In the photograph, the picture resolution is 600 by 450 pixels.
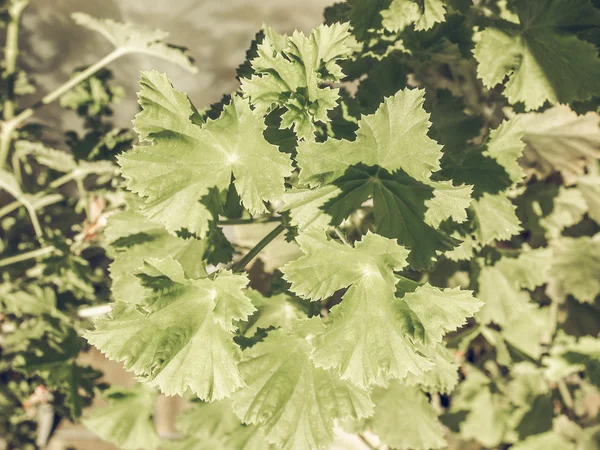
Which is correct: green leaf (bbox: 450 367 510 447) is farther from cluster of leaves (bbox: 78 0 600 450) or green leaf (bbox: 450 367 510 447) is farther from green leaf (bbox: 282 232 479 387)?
green leaf (bbox: 282 232 479 387)

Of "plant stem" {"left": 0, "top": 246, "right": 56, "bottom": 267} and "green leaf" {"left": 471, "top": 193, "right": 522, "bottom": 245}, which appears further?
"plant stem" {"left": 0, "top": 246, "right": 56, "bottom": 267}

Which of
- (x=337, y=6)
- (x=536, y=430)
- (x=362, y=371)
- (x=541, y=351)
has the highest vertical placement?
(x=337, y=6)

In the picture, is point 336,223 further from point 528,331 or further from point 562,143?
point 528,331

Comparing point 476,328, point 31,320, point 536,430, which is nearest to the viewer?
point 476,328

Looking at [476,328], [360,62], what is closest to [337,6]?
[360,62]

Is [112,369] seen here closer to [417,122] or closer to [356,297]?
[356,297]

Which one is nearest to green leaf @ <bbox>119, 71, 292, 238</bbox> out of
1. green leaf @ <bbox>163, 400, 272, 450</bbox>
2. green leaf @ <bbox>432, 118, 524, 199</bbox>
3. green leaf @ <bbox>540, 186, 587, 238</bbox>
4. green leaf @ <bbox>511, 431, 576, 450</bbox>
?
green leaf @ <bbox>432, 118, 524, 199</bbox>

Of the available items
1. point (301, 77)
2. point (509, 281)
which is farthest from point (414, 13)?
point (509, 281)

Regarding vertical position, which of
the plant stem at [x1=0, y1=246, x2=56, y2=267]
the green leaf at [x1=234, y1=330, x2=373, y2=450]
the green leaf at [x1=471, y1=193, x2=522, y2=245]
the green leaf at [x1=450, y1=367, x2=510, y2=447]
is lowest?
the green leaf at [x1=450, y1=367, x2=510, y2=447]
